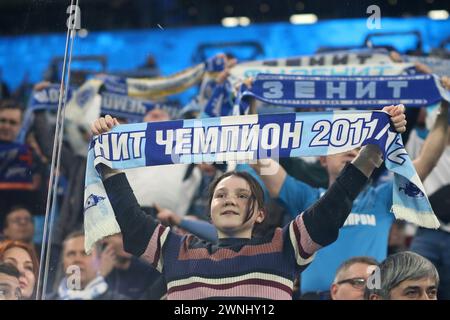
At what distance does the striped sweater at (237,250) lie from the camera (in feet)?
10.2

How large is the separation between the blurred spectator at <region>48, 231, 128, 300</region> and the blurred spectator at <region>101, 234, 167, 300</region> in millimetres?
65

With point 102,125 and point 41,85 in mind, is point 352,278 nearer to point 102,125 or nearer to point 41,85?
point 102,125

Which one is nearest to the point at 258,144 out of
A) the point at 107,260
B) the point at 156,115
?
the point at 107,260

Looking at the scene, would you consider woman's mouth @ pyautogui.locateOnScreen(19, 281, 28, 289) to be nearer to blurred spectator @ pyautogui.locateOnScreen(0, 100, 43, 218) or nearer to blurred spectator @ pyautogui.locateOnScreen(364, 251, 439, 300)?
blurred spectator @ pyautogui.locateOnScreen(0, 100, 43, 218)

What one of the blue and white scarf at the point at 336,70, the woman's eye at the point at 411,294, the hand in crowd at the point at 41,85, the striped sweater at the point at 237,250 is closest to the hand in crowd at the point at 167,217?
the striped sweater at the point at 237,250

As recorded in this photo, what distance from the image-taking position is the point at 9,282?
11.1 ft

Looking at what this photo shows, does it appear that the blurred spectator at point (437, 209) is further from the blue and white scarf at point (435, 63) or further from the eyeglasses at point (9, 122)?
the eyeglasses at point (9, 122)

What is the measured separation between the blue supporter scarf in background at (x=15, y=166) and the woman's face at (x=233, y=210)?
1208mm

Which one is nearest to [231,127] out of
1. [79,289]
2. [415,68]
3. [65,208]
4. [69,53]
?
[69,53]

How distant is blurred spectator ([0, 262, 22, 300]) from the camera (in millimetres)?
3348

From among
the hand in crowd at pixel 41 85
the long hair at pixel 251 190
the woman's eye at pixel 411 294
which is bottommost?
the woman's eye at pixel 411 294

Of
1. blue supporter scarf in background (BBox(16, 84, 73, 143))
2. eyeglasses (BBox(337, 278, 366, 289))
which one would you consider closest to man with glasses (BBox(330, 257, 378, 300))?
eyeglasses (BBox(337, 278, 366, 289))

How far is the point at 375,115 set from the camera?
3.24m
